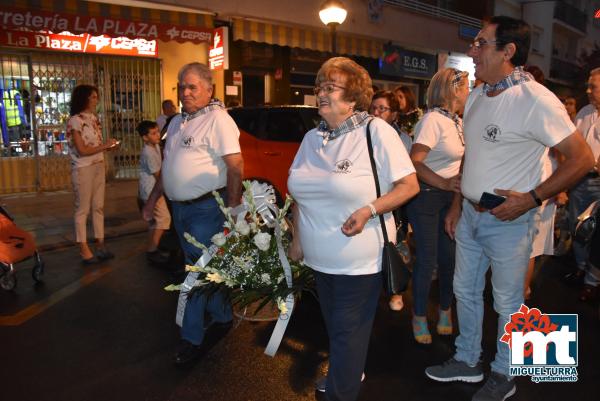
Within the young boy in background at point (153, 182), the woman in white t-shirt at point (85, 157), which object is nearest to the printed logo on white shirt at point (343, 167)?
the young boy in background at point (153, 182)

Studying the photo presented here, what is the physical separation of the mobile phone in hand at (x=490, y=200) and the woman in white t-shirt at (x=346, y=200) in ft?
2.00

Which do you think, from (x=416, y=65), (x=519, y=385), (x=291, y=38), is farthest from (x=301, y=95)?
(x=519, y=385)

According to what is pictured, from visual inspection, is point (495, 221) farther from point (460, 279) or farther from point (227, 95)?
point (227, 95)

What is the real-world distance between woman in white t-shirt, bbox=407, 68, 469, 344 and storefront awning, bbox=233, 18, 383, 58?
30.1ft

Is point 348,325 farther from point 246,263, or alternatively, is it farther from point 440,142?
point 440,142

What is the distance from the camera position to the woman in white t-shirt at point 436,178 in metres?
3.76

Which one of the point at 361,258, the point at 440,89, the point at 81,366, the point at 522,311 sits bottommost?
the point at 81,366

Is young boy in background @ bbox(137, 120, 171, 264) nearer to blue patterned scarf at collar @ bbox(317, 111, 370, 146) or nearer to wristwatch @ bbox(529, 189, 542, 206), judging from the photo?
blue patterned scarf at collar @ bbox(317, 111, 370, 146)

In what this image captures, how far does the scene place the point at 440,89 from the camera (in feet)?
12.8

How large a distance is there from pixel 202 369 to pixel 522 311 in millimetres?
2163

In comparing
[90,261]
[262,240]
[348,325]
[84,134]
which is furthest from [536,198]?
[90,261]

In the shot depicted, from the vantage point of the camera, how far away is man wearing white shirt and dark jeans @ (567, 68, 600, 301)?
17.0ft

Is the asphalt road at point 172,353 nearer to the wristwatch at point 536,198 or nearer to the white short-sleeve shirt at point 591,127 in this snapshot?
the wristwatch at point 536,198

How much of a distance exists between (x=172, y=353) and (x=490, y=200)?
2556mm
